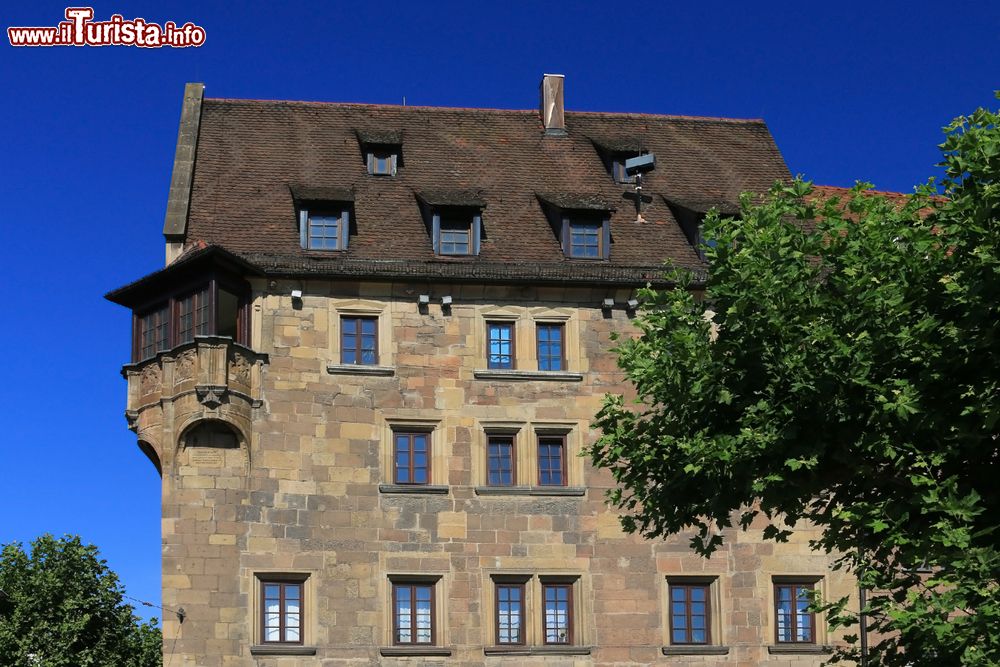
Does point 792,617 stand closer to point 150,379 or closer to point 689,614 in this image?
point 689,614

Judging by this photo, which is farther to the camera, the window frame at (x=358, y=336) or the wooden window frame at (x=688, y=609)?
the window frame at (x=358, y=336)

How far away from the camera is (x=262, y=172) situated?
148ft

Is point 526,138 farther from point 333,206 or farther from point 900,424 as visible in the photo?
point 900,424

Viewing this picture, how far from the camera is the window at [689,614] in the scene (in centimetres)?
4112

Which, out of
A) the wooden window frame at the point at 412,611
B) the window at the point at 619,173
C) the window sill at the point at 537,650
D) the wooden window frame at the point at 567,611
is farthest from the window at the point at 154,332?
the window at the point at 619,173

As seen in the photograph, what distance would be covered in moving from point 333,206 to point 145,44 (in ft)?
22.0

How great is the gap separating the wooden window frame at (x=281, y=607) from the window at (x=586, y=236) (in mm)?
9986

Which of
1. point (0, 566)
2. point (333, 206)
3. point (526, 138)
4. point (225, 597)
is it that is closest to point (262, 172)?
point (333, 206)

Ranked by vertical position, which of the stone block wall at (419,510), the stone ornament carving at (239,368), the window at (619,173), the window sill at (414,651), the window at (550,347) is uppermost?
the window at (619,173)

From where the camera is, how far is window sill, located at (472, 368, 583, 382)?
41844mm

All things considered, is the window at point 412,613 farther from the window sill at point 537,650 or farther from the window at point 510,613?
the window at point 510,613

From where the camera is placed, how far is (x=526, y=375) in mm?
41938

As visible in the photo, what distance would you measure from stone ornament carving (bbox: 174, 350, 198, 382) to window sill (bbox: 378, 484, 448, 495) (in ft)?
15.6

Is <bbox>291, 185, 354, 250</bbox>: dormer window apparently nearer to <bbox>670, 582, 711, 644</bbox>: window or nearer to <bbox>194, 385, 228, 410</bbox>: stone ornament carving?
<bbox>194, 385, 228, 410</bbox>: stone ornament carving
